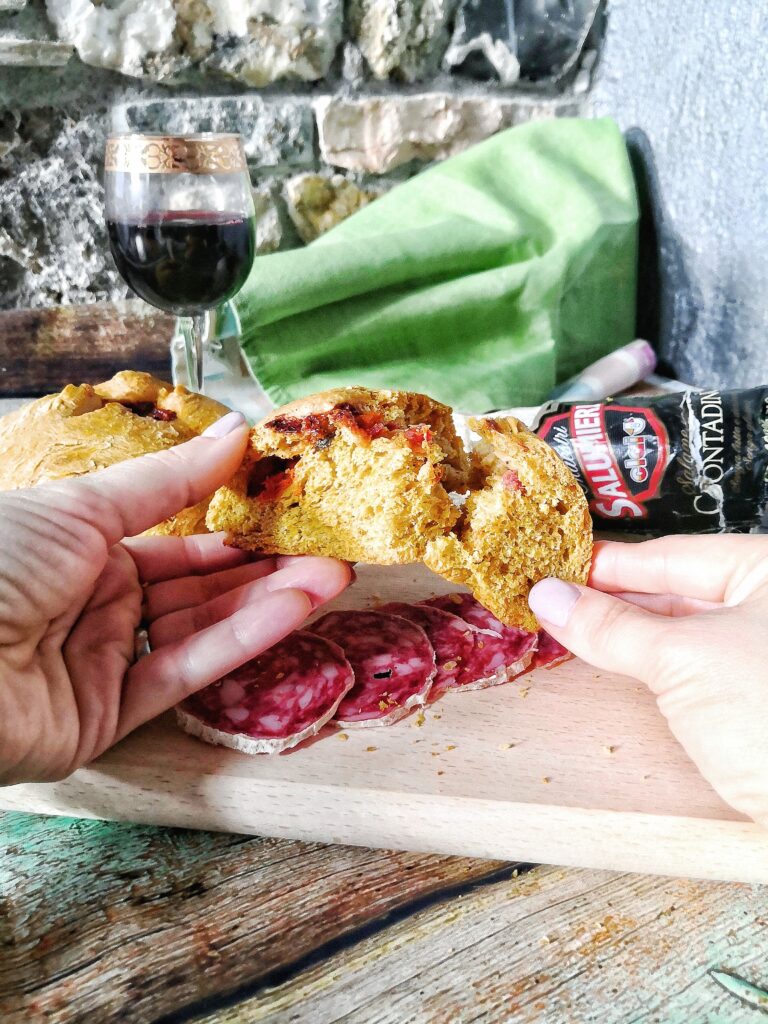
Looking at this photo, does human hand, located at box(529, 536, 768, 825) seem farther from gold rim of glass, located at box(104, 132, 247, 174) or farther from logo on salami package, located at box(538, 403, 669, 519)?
gold rim of glass, located at box(104, 132, 247, 174)

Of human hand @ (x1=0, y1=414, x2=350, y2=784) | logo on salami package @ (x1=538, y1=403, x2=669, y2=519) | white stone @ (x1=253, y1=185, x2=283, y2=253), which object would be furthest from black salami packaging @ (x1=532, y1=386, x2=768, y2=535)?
white stone @ (x1=253, y1=185, x2=283, y2=253)

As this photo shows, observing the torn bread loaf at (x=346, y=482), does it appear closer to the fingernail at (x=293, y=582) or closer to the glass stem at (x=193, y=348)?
the fingernail at (x=293, y=582)

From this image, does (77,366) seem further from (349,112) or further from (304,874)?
(304,874)

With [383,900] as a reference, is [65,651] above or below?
above

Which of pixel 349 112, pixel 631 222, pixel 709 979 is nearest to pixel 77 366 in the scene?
pixel 349 112

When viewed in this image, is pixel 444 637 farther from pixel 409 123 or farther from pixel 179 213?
pixel 409 123

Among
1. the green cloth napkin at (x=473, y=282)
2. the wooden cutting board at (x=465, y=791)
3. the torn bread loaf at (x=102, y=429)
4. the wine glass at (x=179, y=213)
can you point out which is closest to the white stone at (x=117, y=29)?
the green cloth napkin at (x=473, y=282)


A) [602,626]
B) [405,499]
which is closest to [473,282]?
[405,499]
